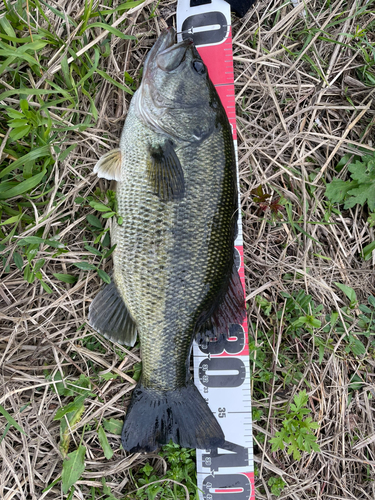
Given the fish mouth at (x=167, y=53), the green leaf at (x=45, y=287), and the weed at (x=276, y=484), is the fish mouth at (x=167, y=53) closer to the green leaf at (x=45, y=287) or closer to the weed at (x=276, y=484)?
the green leaf at (x=45, y=287)

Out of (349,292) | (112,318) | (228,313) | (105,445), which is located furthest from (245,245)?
(105,445)

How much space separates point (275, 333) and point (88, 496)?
179 centimetres

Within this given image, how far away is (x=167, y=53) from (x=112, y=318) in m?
1.82

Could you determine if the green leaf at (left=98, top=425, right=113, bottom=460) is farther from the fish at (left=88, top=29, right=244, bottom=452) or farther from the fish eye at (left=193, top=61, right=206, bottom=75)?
the fish eye at (left=193, top=61, right=206, bottom=75)

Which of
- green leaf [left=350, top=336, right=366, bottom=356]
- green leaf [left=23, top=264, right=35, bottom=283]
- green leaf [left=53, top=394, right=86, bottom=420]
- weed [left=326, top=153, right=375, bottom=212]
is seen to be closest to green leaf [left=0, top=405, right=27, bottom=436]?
green leaf [left=53, top=394, right=86, bottom=420]

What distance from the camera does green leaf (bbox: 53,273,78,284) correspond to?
237 cm

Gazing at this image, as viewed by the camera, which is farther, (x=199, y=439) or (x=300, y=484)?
(x=300, y=484)

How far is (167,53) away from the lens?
7.36ft

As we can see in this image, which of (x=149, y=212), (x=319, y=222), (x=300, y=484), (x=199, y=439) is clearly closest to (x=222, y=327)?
(x=199, y=439)

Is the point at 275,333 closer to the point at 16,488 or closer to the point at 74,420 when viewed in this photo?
the point at 74,420

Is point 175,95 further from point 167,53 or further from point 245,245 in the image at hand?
point 245,245

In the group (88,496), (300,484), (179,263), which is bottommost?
(300,484)

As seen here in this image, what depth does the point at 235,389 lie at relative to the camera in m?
2.62

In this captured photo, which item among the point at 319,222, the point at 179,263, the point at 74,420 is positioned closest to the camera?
the point at 179,263
